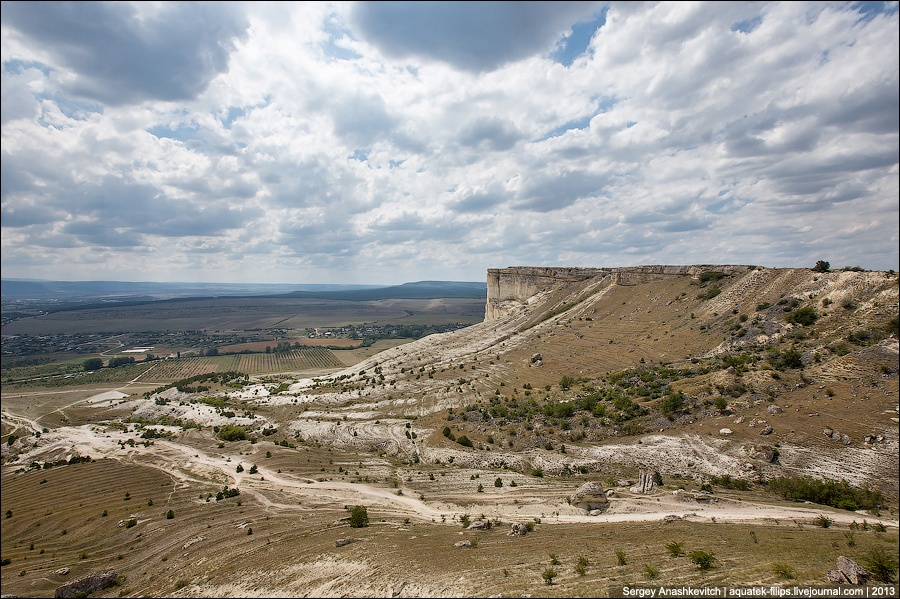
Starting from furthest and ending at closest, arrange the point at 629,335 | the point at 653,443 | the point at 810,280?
1. the point at 629,335
2. the point at 810,280
3. the point at 653,443

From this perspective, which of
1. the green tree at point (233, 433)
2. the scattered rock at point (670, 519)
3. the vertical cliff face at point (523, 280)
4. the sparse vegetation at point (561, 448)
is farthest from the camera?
the vertical cliff face at point (523, 280)

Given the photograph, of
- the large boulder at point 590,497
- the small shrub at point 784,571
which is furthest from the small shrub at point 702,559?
the large boulder at point 590,497

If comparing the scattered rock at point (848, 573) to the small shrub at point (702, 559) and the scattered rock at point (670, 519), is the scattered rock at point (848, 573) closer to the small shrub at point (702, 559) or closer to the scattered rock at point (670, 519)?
the small shrub at point (702, 559)

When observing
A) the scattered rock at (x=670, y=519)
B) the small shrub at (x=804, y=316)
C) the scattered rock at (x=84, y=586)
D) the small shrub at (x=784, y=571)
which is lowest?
the scattered rock at (x=84, y=586)

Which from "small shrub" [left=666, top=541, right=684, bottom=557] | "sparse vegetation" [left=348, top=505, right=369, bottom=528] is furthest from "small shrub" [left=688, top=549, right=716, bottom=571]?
"sparse vegetation" [left=348, top=505, right=369, bottom=528]

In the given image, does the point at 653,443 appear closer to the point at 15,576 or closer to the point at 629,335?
the point at 629,335

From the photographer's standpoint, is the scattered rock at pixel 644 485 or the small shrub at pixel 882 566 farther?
the scattered rock at pixel 644 485

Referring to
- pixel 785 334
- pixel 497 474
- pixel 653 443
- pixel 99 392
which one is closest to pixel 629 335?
pixel 785 334
